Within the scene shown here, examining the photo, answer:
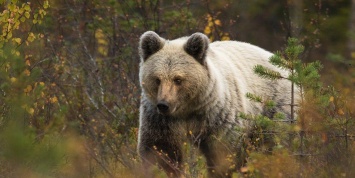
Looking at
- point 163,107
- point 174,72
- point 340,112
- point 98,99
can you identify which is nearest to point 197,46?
point 174,72

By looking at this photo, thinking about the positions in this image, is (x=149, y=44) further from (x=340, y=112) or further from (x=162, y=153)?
(x=340, y=112)

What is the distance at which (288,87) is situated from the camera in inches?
364

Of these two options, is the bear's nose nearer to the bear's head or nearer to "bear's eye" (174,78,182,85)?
the bear's head

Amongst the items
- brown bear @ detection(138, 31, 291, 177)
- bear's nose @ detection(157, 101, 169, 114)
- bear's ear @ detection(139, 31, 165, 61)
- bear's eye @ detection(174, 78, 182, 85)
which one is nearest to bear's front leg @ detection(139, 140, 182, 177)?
brown bear @ detection(138, 31, 291, 177)

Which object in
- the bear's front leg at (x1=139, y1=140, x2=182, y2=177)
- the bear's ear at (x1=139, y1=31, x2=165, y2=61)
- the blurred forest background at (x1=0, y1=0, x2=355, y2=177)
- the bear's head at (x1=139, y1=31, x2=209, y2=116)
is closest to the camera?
the blurred forest background at (x1=0, y1=0, x2=355, y2=177)

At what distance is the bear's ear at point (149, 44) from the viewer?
26.0ft

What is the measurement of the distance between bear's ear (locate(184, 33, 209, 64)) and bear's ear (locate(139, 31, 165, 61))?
0.88 feet

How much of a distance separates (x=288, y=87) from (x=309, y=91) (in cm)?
243

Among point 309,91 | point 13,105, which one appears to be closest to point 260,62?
point 309,91

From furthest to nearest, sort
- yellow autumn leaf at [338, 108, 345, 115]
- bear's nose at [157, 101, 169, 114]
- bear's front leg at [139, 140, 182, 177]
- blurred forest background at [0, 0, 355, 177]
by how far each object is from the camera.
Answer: bear's front leg at [139, 140, 182, 177] < bear's nose at [157, 101, 169, 114] < yellow autumn leaf at [338, 108, 345, 115] < blurred forest background at [0, 0, 355, 177]

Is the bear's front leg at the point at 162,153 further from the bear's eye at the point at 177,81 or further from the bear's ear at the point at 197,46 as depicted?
the bear's ear at the point at 197,46

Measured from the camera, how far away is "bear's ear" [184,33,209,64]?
310 inches

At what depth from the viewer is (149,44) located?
796 cm

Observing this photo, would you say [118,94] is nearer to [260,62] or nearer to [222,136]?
[260,62]
